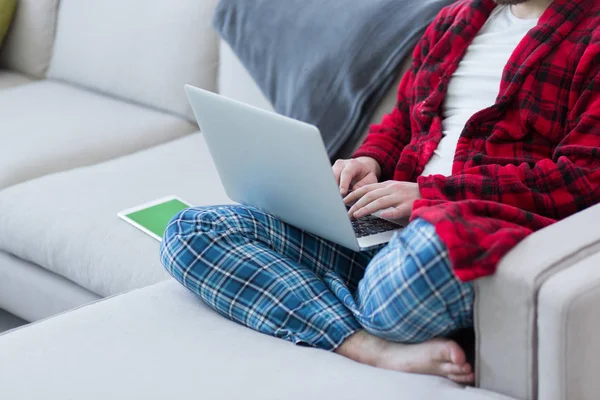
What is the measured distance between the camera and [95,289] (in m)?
1.73

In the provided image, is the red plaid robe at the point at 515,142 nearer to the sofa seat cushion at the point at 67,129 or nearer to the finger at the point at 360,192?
the finger at the point at 360,192

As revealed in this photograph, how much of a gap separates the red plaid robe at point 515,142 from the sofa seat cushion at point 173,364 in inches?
8.3

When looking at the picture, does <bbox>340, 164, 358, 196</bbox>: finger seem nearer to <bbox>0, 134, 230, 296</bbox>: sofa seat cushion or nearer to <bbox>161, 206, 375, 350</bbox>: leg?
<bbox>161, 206, 375, 350</bbox>: leg

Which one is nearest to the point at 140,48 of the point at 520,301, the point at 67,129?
the point at 67,129

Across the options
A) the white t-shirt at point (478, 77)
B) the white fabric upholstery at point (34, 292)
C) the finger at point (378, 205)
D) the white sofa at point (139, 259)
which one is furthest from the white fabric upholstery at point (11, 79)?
the finger at point (378, 205)

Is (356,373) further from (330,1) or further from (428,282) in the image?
(330,1)

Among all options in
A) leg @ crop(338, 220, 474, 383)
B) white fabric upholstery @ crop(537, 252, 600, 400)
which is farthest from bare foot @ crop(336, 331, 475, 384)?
white fabric upholstery @ crop(537, 252, 600, 400)

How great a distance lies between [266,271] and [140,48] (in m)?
1.27

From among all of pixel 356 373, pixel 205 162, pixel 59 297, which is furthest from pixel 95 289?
pixel 356 373

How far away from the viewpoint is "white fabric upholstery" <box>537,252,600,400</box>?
3.34ft

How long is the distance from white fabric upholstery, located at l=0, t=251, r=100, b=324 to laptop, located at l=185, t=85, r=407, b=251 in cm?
52

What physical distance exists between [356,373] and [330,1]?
1.03 m

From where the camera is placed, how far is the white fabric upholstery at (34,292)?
5.95 ft

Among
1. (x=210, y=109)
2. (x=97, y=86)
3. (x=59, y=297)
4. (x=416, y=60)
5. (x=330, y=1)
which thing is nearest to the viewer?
(x=210, y=109)
